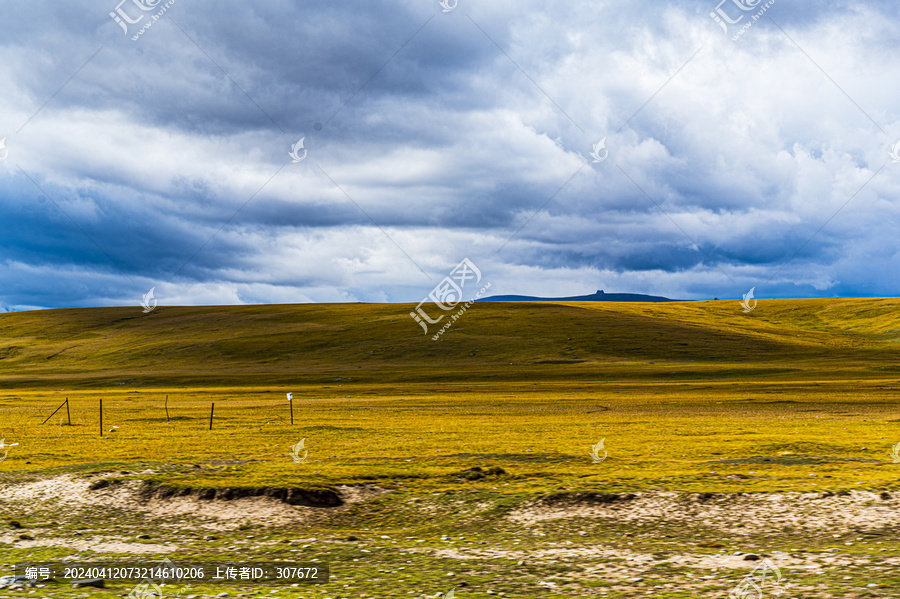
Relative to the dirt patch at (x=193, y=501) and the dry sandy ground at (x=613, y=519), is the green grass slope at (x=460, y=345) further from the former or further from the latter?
the dry sandy ground at (x=613, y=519)

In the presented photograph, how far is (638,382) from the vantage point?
9419cm

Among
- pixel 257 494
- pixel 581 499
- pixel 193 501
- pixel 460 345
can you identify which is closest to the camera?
pixel 581 499

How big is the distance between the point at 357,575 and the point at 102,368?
147748 mm

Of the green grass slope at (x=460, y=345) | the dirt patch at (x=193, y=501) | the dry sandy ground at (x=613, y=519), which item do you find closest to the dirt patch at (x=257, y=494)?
the dirt patch at (x=193, y=501)

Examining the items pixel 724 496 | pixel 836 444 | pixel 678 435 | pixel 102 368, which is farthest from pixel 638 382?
pixel 102 368

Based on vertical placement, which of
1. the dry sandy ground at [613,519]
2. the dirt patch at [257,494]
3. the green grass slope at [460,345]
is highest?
the green grass slope at [460,345]

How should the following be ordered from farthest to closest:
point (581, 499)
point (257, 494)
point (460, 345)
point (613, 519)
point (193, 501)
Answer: point (460, 345)
point (257, 494)
point (193, 501)
point (581, 499)
point (613, 519)

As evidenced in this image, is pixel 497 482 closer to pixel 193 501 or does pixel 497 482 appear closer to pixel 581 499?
pixel 581 499

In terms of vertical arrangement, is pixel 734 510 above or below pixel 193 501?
below

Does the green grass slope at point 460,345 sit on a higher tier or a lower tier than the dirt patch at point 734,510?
higher

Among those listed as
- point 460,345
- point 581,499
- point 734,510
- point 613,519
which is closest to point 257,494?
point 581,499

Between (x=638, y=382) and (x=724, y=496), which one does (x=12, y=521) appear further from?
(x=638, y=382)

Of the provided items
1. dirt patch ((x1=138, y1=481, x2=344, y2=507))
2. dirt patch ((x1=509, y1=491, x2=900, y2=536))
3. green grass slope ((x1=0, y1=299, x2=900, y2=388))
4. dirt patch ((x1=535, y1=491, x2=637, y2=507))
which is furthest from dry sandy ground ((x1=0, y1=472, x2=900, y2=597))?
green grass slope ((x1=0, y1=299, x2=900, y2=388))

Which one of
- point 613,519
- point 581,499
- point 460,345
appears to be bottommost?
point 613,519
